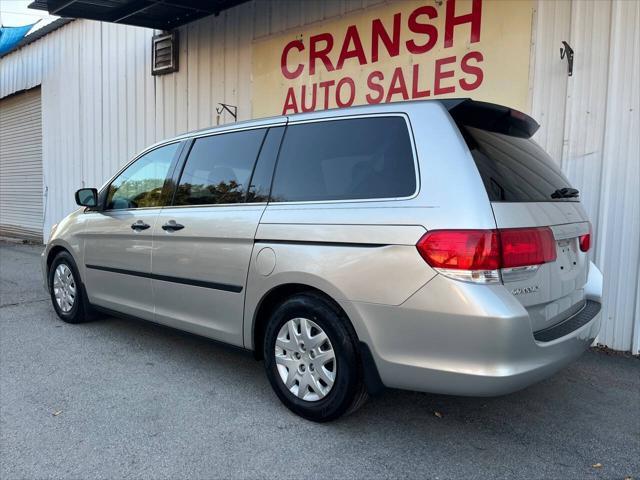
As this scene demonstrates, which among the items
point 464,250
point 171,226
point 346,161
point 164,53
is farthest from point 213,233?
point 164,53

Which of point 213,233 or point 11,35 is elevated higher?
point 11,35

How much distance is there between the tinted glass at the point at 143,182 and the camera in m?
4.20

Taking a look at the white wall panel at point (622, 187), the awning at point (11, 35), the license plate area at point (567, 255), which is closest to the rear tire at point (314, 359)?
the license plate area at point (567, 255)

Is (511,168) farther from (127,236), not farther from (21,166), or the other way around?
(21,166)

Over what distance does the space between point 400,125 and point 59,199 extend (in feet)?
37.3

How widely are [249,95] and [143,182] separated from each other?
12.8ft

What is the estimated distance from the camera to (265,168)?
3.42 metres

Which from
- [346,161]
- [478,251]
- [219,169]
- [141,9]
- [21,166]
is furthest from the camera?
[21,166]

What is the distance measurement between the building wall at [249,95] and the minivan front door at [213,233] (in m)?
3.10

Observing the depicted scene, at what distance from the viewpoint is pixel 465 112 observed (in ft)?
9.07

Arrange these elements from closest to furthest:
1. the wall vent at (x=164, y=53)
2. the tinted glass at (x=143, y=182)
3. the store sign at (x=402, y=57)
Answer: the tinted glass at (x=143, y=182) → the store sign at (x=402, y=57) → the wall vent at (x=164, y=53)

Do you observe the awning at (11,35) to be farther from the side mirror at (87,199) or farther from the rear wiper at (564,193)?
the rear wiper at (564,193)

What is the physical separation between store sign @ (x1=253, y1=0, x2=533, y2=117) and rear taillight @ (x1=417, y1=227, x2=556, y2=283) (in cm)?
316

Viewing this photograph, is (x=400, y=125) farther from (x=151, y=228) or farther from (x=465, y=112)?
(x=151, y=228)
